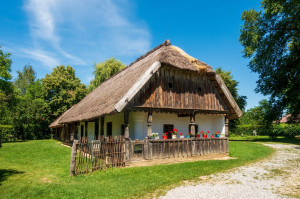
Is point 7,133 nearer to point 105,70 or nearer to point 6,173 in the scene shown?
point 105,70

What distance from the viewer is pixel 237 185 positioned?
276 inches

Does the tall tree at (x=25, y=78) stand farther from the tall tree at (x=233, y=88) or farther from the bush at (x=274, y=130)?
the bush at (x=274, y=130)

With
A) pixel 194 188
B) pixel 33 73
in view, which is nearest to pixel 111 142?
pixel 194 188

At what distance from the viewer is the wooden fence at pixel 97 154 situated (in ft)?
27.7

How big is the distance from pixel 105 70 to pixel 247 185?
30.9m

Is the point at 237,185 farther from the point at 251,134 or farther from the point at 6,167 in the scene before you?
the point at 251,134

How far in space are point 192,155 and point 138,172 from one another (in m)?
4.33

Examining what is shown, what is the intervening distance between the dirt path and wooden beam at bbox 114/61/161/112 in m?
4.37

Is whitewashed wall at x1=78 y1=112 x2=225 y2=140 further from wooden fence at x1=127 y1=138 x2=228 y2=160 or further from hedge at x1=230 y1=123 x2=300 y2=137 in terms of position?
hedge at x1=230 y1=123 x2=300 y2=137

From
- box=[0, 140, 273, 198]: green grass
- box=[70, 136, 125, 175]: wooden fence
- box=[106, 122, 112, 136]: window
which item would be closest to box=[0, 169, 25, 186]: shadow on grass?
box=[0, 140, 273, 198]: green grass

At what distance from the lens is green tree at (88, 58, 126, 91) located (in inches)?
1382

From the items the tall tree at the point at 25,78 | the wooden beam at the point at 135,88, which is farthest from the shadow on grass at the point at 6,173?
the tall tree at the point at 25,78

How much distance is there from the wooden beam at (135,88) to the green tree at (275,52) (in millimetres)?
17419

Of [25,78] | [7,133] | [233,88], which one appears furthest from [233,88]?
[25,78]
